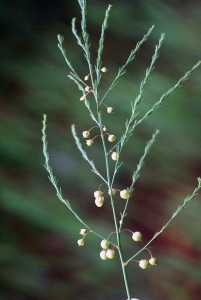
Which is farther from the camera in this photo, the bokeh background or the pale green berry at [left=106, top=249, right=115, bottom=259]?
the bokeh background

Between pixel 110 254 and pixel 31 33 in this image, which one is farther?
pixel 31 33

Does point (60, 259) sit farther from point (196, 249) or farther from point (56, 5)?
point (56, 5)

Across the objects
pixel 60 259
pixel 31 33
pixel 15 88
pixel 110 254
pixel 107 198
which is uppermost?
pixel 31 33

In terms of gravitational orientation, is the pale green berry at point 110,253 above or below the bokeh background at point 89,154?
below

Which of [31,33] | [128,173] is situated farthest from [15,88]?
[128,173]

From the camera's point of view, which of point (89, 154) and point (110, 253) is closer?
point (110, 253)

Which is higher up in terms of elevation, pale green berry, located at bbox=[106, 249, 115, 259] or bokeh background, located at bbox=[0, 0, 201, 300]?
bokeh background, located at bbox=[0, 0, 201, 300]

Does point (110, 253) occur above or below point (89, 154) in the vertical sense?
below

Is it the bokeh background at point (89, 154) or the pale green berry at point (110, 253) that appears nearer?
the pale green berry at point (110, 253)
